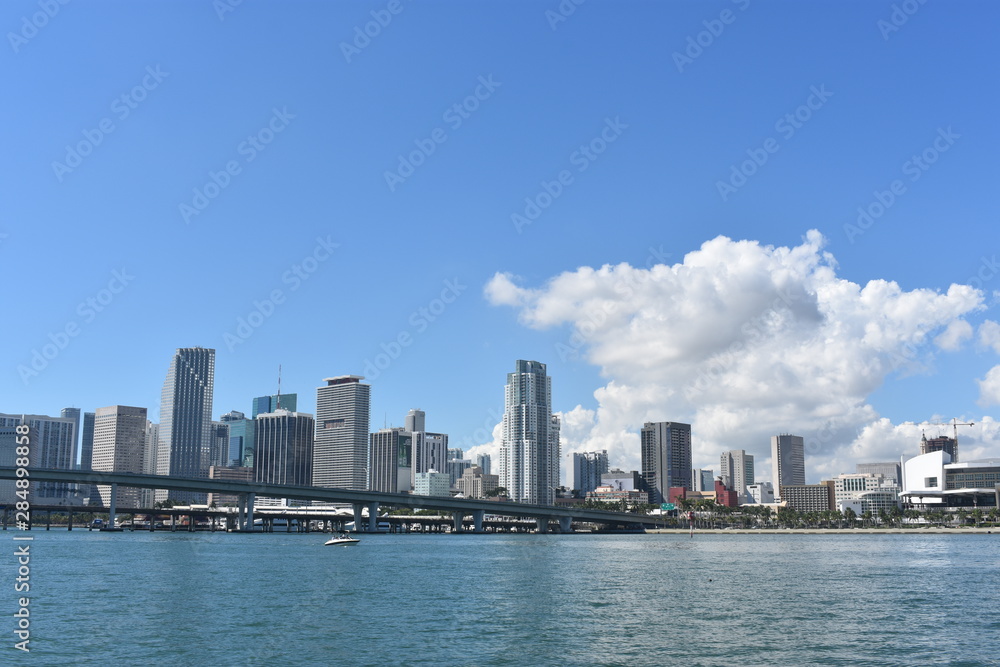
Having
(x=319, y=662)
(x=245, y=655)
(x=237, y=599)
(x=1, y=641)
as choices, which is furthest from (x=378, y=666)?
(x=237, y=599)

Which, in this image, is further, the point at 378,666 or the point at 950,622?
the point at 950,622

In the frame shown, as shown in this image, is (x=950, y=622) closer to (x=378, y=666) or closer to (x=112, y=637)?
(x=378, y=666)

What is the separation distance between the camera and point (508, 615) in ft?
200

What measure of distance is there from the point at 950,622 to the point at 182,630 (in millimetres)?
47533

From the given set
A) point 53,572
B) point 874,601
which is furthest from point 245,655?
point 53,572

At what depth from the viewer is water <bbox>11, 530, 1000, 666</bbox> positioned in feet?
150

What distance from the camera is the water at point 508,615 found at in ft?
150

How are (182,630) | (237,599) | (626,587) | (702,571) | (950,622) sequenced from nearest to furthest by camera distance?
1. (182,630)
2. (950,622)
3. (237,599)
4. (626,587)
5. (702,571)

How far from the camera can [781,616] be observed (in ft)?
195

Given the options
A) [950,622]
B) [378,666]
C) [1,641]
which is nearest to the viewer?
[378,666]

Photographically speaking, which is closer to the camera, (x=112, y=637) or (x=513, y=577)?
(x=112, y=637)

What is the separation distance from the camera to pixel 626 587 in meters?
80.8

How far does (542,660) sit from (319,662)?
1083 centimetres

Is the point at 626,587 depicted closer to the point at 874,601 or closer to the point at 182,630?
the point at 874,601
